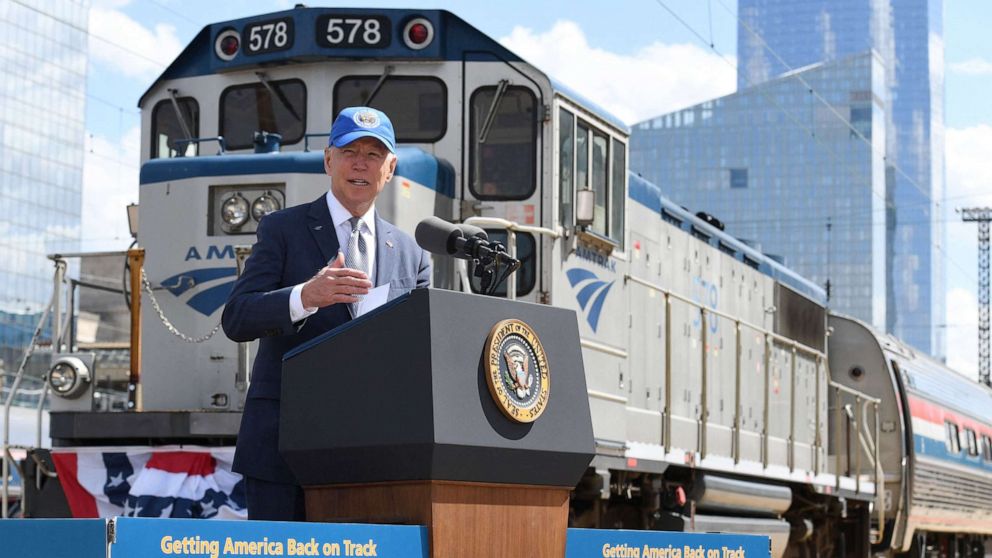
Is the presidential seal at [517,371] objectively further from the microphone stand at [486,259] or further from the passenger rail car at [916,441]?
the passenger rail car at [916,441]

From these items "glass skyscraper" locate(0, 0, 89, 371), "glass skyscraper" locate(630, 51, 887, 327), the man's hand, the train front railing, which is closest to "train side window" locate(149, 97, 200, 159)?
the man's hand

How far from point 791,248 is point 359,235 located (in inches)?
5767

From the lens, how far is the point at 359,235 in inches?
129

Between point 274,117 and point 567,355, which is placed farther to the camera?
point 274,117

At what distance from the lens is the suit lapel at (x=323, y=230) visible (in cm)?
327

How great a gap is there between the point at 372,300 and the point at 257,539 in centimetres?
96

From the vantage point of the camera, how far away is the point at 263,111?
28.2 ft

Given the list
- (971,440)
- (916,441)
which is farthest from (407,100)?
(971,440)

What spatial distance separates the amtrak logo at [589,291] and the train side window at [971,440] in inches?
456

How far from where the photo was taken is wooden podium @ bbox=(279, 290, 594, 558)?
2646 mm

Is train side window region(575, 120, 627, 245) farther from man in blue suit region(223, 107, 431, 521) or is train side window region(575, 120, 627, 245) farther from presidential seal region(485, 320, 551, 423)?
presidential seal region(485, 320, 551, 423)

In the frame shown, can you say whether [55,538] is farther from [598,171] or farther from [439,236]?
[598,171]

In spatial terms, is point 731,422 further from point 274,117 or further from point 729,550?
point 729,550

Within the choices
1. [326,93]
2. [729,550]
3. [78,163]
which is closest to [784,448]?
[326,93]
